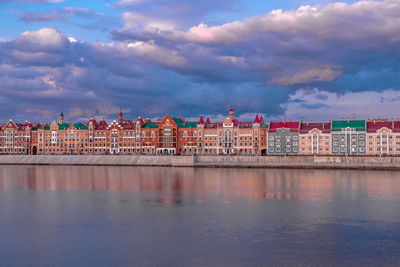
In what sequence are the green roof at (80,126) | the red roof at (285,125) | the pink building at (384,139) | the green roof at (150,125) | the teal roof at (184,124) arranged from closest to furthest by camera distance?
the pink building at (384,139), the red roof at (285,125), the teal roof at (184,124), the green roof at (150,125), the green roof at (80,126)

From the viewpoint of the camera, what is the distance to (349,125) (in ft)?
380

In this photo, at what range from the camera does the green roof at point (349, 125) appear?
114594 mm

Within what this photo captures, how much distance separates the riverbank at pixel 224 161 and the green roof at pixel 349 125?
55.9 feet

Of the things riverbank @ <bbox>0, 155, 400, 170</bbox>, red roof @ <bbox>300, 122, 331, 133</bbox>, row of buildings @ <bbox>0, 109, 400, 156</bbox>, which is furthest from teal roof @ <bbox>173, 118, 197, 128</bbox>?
red roof @ <bbox>300, 122, 331, 133</bbox>

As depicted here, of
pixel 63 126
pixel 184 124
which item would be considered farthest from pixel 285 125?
pixel 63 126

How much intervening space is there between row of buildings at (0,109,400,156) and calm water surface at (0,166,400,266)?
195 feet

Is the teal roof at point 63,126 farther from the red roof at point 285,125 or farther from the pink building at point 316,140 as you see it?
the pink building at point 316,140

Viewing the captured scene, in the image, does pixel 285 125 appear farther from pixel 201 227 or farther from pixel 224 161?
pixel 201 227

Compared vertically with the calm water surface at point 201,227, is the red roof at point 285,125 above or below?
above

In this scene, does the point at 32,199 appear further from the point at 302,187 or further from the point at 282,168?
the point at 282,168

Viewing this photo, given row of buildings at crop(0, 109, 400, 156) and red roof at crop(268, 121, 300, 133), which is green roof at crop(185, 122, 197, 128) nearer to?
row of buildings at crop(0, 109, 400, 156)

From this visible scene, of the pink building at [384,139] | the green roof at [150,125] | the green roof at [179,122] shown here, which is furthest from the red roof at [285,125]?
the green roof at [150,125]

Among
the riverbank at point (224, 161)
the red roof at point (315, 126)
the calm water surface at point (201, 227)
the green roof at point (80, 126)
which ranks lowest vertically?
the calm water surface at point (201, 227)

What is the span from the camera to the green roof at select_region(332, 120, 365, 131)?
115 meters
